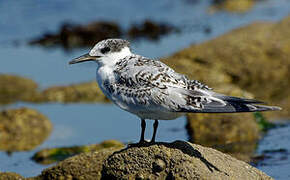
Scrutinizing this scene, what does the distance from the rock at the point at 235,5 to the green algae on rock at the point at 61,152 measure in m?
8.58

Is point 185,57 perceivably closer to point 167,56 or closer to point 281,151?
point 167,56

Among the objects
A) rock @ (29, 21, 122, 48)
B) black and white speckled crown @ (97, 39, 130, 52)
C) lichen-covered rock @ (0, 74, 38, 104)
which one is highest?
black and white speckled crown @ (97, 39, 130, 52)

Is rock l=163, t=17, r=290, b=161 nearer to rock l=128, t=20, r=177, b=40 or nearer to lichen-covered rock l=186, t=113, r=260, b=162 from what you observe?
lichen-covered rock l=186, t=113, r=260, b=162

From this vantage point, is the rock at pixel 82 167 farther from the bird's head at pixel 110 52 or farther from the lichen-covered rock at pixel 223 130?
the lichen-covered rock at pixel 223 130

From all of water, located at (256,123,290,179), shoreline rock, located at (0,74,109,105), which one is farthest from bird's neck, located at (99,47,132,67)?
shoreline rock, located at (0,74,109,105)

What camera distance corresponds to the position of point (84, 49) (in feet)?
45.4

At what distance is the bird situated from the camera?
215 inches

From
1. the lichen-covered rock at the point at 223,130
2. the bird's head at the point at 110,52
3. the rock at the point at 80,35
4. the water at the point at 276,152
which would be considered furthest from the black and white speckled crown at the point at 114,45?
the rock at the point at 80,35

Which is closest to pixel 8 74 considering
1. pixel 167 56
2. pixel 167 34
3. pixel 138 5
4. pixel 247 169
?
pixel 167 56

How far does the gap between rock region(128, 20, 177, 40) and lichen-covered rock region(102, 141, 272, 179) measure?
8620 mm

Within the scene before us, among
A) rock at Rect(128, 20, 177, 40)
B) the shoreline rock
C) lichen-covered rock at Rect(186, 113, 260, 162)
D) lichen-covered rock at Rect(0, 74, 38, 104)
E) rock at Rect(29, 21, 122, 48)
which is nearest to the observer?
lichen-covered rock at Rect(186, 113, 260, 162)

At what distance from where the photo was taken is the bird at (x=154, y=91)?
546cm

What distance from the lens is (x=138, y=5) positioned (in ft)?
54.9

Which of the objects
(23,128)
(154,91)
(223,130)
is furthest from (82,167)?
(23,128)
